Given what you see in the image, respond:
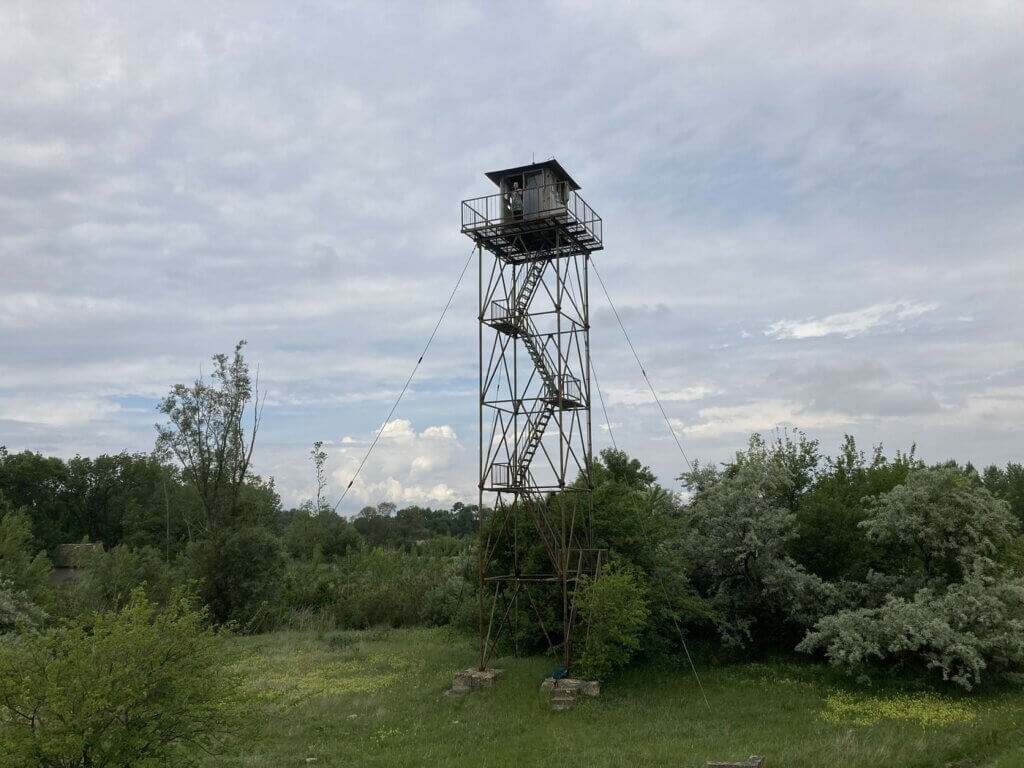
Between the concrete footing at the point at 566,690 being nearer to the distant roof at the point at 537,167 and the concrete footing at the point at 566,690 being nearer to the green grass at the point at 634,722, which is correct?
the green grass at the point at 634,722

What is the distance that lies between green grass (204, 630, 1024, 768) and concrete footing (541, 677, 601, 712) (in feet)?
1.10

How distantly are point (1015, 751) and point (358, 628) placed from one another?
33.1 meters

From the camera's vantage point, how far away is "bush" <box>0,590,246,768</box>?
10.4 meters

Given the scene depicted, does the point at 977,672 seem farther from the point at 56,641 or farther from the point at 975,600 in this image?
the point at 56,641

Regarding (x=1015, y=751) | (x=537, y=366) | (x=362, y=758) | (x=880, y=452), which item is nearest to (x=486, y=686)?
(x=362, y=758)

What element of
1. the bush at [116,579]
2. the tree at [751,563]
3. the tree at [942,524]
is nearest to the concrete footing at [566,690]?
the tree at [751,563]

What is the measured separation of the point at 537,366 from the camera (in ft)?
76.2

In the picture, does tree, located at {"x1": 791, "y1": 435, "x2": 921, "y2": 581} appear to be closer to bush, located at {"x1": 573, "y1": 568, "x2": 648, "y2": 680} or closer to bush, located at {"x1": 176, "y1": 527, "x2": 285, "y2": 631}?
bush, located at {"x1": 573, "y1": 568, "x2": 648, "y2": 680}

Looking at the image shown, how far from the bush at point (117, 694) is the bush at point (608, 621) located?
1138cm

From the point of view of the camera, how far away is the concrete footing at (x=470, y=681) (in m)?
22.0

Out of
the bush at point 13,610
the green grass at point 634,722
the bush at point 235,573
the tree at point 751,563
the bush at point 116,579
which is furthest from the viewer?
the bush at point 235,573

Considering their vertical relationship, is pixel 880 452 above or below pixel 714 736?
above

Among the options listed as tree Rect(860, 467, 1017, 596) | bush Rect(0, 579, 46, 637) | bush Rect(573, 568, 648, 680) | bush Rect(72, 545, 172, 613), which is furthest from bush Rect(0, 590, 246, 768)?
bush Rect(72, 545, 172, 613)

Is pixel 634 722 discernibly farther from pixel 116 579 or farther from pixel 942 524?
pixel 116 579
